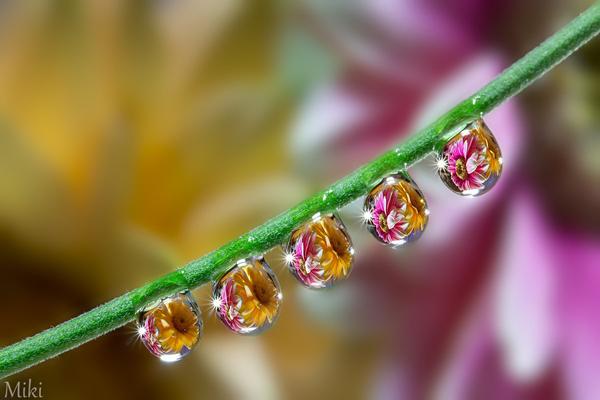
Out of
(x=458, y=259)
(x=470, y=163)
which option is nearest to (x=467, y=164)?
(x=470, y=163)

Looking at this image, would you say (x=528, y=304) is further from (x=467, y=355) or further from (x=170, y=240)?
A: (x=170, y=240)

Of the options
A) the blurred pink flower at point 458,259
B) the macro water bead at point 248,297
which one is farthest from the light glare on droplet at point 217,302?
the blurred pink flower at point 458,259

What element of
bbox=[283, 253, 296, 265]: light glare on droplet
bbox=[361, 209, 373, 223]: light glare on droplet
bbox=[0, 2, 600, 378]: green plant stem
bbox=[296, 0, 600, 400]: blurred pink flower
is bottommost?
bbox=[0, 2, 600, 378]: green plant stem

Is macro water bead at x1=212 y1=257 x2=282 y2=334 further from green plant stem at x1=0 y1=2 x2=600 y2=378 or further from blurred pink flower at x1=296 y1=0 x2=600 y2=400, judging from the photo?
blurred pink flower at x1=296 y1=0 x2=600 y2=400

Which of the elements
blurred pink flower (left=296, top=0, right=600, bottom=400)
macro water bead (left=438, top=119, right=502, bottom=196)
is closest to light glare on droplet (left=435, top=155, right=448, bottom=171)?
macro water bead (left=438, top=119, right=502, bottom=196)

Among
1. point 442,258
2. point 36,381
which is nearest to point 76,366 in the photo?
point 36,381

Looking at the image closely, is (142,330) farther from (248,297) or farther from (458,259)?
(458,259)
